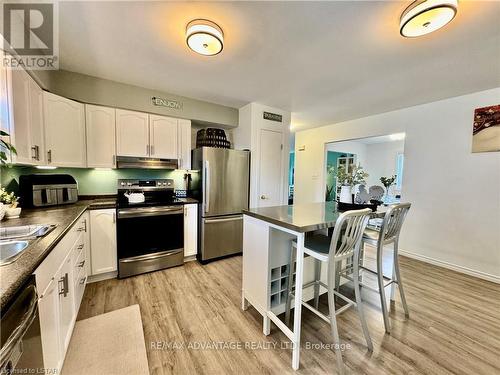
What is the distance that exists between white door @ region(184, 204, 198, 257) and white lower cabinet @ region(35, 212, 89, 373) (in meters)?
1.38

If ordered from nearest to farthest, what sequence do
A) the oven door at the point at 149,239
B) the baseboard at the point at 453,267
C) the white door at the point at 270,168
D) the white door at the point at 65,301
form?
the white door at the point at 65,301
the oven door at the point at 149,239
the baseboard at the point at 453,267
the white door at the point at 270,168

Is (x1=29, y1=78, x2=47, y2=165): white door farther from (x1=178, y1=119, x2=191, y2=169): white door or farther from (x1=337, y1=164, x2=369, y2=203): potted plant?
(x1=337, y1=164, x2=369, y2=203): potted plant

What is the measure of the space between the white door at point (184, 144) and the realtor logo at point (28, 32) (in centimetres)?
150

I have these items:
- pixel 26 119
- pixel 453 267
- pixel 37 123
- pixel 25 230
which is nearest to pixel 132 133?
pixel 37 123

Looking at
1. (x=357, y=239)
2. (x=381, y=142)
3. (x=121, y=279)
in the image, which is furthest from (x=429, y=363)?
(x=381, y=142)

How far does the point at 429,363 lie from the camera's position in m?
1.45

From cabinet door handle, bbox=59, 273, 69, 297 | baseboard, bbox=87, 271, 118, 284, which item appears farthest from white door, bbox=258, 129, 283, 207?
cabinet door handle, bbox=59, 273, 69, 297

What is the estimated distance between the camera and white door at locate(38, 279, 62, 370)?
3.27 feet

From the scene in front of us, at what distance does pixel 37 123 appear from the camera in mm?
1946

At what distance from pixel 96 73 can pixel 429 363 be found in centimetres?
419

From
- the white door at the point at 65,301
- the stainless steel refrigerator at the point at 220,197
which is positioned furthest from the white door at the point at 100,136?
the white door at the point at 65,301

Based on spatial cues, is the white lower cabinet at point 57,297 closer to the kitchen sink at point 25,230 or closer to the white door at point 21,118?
the kitchen sink at point 25,230

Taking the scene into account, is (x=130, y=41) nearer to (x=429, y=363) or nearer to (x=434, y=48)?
(x=434, y=48)

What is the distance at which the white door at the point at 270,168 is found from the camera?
11.6 ft
